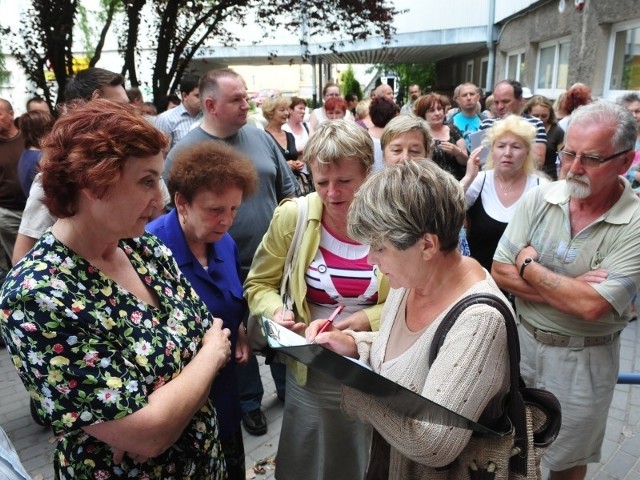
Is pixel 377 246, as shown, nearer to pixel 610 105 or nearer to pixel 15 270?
pixel 15 270

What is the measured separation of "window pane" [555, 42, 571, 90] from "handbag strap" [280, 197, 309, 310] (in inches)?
432

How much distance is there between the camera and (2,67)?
9852 mm

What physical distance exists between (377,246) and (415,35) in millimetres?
17094

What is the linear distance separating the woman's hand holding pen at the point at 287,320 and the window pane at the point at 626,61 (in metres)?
8.64

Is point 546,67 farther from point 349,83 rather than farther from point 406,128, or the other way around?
point 349,83

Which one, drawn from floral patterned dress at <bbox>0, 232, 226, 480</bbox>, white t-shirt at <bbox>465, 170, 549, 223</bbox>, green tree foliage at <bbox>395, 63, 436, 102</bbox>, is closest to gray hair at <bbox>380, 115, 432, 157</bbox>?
white t-shirt at <bbox>465, 170, 549, 223</bbox>

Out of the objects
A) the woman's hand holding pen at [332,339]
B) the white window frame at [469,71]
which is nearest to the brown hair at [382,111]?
the woman's hand holding pen at [332,339]

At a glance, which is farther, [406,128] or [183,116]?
[183,116]

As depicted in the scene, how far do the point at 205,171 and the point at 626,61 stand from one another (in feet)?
30.7

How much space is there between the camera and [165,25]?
30.8 ft

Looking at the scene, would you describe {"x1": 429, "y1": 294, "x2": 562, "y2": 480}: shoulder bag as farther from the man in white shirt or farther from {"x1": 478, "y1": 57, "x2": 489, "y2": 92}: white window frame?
{"x1": 478, "y1": 57, "x2": 489, "y2": 92}: white window frame

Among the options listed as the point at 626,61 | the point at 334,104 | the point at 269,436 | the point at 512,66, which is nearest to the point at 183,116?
the point at 334,104

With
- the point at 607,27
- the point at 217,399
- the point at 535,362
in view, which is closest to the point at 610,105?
the point at 535,362

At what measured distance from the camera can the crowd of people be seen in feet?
4.05
